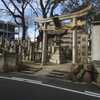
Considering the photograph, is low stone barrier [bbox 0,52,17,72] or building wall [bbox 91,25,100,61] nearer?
building wall [bbox 91,25,100,61]

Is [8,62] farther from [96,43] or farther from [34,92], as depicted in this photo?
[34,92]

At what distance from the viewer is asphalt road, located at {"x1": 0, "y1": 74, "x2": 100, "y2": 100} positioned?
13156 mm

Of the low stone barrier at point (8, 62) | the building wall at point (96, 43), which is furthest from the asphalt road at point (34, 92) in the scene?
the building wall at point (96, 43)

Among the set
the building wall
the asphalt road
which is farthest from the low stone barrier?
the asphalt road

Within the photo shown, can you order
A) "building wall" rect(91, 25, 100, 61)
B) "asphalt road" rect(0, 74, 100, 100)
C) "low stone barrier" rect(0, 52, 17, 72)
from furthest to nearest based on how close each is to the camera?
"low stone barrier" rect(0, 52, 17, 72) < "building wall" rect(91, 25, 100, 61) < "asphalt road" rect(0, 74, 100, 100)

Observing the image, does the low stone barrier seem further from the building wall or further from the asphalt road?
the asphalt road

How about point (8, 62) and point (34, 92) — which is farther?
point (8, 62)

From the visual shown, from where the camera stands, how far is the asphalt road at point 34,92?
13156 mm

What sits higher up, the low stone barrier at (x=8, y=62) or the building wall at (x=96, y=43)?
the building wall at (x=96, y=43)

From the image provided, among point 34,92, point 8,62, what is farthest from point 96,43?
point 34,92

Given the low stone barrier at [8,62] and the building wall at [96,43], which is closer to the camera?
the building wall at [96,43]

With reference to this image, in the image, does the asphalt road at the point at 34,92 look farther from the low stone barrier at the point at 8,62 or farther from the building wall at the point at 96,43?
the building wall at the point at 96,43

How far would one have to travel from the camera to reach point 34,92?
14.3 metres

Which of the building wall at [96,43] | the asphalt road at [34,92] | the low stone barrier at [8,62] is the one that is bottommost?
the asphalt road at [34,92]
